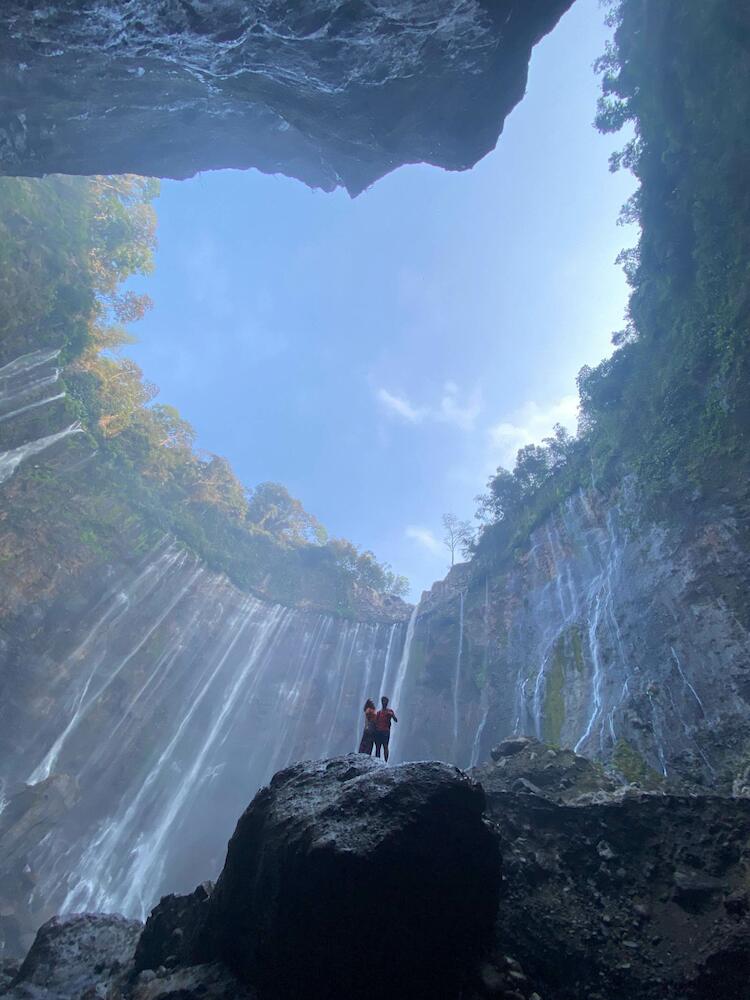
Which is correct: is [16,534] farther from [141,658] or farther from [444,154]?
[444,154]

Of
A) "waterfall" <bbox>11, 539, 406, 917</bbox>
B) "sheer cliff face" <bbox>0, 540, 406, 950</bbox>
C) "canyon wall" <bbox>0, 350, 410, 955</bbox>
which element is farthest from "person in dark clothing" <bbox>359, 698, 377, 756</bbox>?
"waterfall" <bbox>11, 539, 406, 917</bbox>

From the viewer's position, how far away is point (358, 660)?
28.2 m

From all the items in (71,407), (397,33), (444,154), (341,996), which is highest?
(444,154)

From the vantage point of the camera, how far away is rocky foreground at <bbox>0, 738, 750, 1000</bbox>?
3.66m

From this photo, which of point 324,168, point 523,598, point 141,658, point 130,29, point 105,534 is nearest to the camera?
point 130,29

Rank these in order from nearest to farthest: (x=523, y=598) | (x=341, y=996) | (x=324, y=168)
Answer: (x=341, y=996) < (x=324, y=168) < (x=523, y=598)

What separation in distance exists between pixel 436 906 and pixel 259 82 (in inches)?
654

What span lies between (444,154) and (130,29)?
8222mm

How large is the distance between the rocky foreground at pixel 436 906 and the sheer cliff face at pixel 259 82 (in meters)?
13.6

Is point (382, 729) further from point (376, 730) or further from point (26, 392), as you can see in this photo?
point (26, 392)

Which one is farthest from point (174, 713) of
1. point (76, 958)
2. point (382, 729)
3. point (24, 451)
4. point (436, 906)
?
point (436, 906)

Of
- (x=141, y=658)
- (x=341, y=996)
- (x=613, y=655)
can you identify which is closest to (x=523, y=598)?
(x=613, y=655)

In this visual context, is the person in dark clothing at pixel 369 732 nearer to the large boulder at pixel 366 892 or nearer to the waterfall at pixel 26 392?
the large boulder at pixel 366 892

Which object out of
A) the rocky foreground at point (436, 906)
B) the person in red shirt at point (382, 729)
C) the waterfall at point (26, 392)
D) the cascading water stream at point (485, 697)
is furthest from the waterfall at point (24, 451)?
the cascading water stream at point (485, 697)
